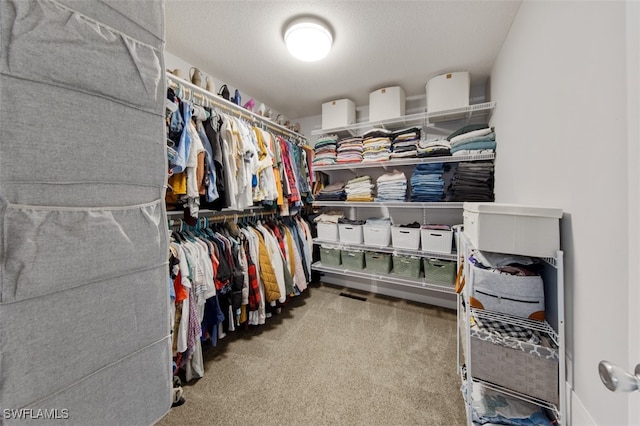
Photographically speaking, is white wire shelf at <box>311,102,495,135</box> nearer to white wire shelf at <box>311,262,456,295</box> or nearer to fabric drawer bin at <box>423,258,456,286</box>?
fabric drawer bin at <box>423,258,456,286</box>

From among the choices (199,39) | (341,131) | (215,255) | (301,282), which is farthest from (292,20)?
(301,282)

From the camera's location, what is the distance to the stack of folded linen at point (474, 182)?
1.92 metres

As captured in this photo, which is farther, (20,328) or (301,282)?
(301,282)

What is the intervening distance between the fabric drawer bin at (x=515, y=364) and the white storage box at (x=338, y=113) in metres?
2.30

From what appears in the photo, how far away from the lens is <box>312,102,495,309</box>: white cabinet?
216cm

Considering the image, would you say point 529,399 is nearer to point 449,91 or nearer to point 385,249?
point 385,249

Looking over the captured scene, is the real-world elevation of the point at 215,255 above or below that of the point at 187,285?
above

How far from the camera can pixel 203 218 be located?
194 cm

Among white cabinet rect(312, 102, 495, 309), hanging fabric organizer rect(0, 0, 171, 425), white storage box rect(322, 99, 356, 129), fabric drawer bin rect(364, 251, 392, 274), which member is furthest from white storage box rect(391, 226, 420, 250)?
hanging fabric organizer rect(0, 0, 171, 425)

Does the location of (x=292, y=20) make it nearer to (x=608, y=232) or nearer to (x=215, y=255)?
(x=215, y=255)

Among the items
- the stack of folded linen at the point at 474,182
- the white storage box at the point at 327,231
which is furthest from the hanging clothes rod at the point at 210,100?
the stack of folded linen at the point at 474,182

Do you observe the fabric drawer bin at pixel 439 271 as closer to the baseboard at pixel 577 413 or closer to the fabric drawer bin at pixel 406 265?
the fabric drawer bin at pixel 406 265

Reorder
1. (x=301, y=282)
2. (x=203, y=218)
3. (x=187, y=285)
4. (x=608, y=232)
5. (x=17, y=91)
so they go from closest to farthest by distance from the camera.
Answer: (x=17, y=91) < (x=608, y=232) < (x=187, y=285) < (x=203, y=218) < (x=301, y=282)

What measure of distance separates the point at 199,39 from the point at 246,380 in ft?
7.95
